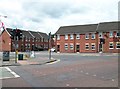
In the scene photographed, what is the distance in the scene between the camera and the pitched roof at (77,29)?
5906cm

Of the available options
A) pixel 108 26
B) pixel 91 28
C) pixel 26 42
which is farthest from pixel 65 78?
pixel 26 42

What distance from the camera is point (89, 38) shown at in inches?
2282

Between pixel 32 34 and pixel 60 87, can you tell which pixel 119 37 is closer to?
pixel 32 34

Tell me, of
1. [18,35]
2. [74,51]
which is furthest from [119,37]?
[18,35]

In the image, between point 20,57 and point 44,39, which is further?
point 44,39

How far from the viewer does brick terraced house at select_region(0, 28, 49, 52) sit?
7406cm

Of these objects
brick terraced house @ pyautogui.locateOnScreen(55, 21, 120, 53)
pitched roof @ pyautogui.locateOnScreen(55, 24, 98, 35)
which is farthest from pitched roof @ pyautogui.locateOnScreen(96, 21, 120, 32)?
pitched roof @ pyautogui.locateOnScreen(55, 24, 98, 35)

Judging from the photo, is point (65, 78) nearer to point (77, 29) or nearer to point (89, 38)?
point (89, 38)

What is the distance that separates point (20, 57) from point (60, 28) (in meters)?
38.6

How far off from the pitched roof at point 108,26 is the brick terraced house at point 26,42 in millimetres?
29052

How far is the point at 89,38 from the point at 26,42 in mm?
29533

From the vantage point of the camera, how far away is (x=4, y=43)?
76.3 meters

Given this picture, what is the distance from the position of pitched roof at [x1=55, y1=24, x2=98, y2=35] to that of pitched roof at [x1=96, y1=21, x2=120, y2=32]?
1612mm

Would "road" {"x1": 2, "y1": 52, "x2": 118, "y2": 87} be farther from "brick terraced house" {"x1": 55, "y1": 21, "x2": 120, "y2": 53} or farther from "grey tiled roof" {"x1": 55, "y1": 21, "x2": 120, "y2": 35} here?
"grey tiled roof" {"x1": 55, "y1": 21, "x2": 120, "y2": 35}
